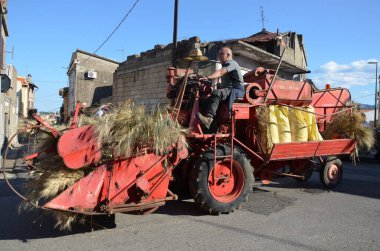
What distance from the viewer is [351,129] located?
7.96 m

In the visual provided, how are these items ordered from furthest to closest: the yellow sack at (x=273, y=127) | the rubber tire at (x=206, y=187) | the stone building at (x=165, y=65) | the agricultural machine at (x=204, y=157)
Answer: the stone building at (x=165, y=65) → the yellow sack at (x=273, y=127) → the rubber tire at (x=206, y=187) → the agricultural machine at (x=204, y=157)

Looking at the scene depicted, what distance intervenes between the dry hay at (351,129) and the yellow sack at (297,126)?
4.13ft

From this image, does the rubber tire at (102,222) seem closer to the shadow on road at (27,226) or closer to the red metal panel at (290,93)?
the shadow on road at (27,226)

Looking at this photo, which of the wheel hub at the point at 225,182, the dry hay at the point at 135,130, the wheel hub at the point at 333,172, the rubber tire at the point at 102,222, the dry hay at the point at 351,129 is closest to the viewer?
the dry hay at the point at 135,130

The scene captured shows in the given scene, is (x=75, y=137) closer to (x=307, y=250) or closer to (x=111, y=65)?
(x=307, y=250)

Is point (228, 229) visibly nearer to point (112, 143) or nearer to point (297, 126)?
point (112, 143)

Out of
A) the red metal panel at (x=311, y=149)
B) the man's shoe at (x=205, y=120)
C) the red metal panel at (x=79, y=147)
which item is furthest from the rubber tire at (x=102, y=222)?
the red metal panel at (x=311, y=149)

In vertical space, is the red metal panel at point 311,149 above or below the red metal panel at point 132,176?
above

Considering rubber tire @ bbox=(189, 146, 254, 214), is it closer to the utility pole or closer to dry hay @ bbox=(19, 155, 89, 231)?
dry hay @ bbox=(19, 155, 89, 231)

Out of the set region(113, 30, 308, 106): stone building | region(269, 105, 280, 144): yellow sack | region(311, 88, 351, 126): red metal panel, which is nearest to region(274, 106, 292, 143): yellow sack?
region(269, 105, 280, 144): yellow sack

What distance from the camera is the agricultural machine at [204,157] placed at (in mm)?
4703

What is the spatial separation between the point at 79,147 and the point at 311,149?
4.27m

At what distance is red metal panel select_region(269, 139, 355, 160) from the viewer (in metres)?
6.48

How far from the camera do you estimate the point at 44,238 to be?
15.6 ft
